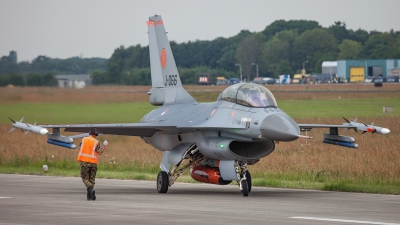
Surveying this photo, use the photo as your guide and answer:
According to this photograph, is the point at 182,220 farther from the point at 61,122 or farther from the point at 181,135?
the point at 61,122

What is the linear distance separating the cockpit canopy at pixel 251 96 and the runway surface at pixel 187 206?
2220mm

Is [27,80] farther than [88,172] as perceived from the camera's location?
Yes

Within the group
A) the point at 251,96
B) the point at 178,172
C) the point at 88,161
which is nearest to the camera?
the point at 88,161

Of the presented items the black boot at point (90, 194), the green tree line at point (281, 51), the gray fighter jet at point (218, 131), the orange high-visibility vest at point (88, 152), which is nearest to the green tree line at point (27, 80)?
the gray fighter jet at point (218, 131)

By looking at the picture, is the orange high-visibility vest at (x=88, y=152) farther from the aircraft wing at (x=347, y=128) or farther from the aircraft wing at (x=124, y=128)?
the aircraft wing at (x=347, y=128)

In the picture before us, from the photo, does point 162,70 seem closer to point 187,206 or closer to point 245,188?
point 245,188

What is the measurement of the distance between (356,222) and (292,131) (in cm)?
439

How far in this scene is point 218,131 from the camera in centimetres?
1872

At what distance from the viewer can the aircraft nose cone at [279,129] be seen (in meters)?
16.8

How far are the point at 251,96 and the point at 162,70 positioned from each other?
16.6 feet

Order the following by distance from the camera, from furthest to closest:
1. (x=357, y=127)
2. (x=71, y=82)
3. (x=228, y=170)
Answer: (x=71, y=82) < (x=357, y=127) < (x=228, y=170)

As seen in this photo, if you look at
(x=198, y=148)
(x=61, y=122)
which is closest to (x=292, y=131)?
(x=198, y=148)

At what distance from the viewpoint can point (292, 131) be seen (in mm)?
16797

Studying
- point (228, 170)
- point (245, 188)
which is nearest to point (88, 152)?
point (228, 170)
